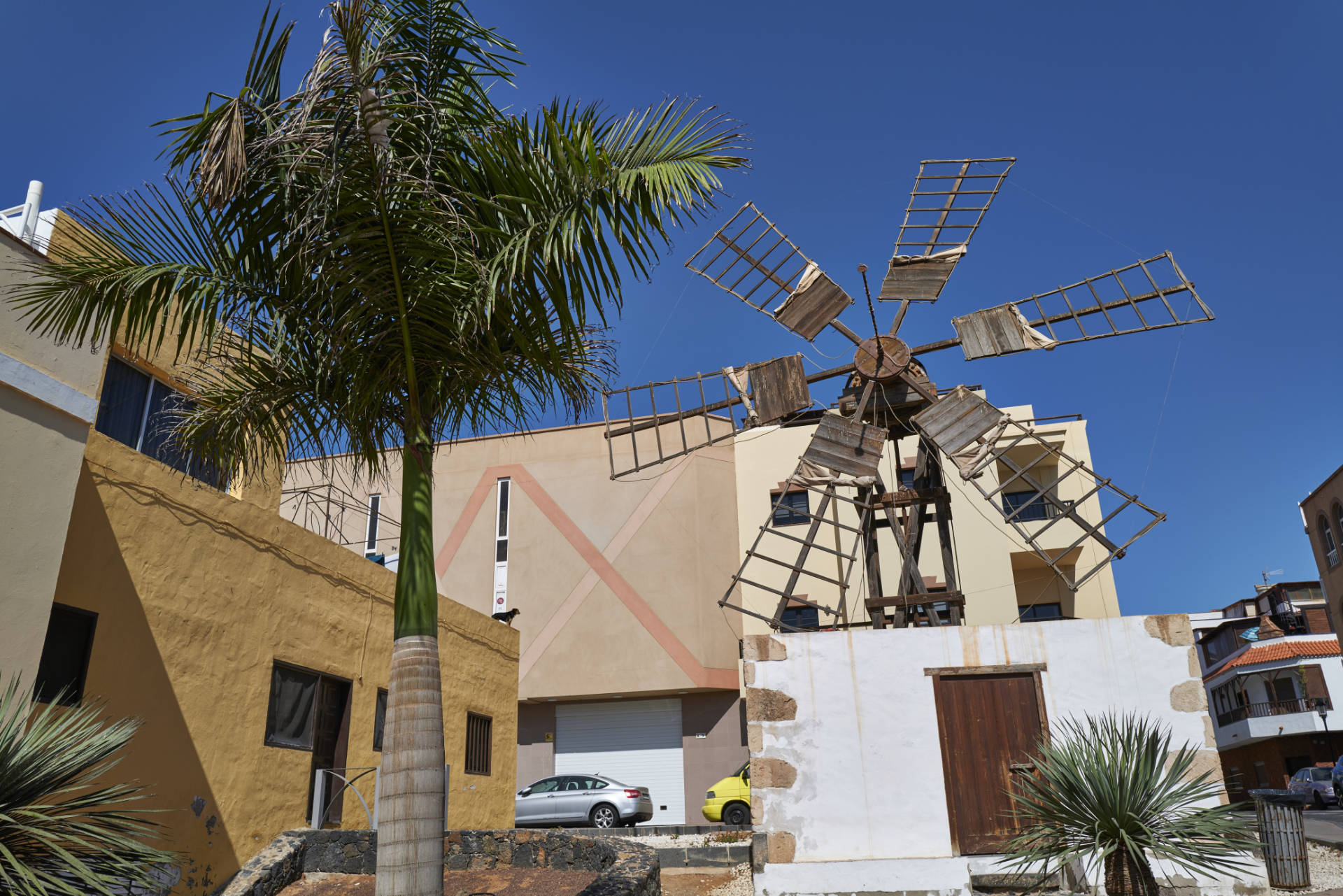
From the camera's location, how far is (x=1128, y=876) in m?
8.14

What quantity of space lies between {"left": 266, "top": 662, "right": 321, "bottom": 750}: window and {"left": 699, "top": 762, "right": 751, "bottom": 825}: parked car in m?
13.5

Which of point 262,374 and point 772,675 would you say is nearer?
point 262,374

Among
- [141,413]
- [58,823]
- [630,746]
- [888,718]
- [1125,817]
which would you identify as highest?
[141,413]

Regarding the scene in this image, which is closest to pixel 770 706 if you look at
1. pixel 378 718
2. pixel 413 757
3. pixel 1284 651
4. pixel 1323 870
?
pixel 378 718

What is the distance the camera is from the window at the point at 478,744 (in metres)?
18.0

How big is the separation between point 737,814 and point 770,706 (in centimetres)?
1360

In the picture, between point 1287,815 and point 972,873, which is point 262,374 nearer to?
point 972,873

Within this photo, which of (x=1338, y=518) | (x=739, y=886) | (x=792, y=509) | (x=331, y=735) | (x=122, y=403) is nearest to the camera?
(x=739, y=886)

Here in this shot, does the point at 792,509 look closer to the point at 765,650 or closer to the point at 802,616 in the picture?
the point at 802,616

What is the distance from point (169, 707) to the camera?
424 inches

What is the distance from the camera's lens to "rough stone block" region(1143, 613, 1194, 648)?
11.6m

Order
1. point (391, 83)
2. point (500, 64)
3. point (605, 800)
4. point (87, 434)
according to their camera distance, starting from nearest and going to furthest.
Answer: point (391, 83), point (500, 64), point (87, 434), point (605, 800)

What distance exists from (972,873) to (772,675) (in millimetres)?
3116

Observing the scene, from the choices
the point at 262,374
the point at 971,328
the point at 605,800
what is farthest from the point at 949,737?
the point at 605,800
